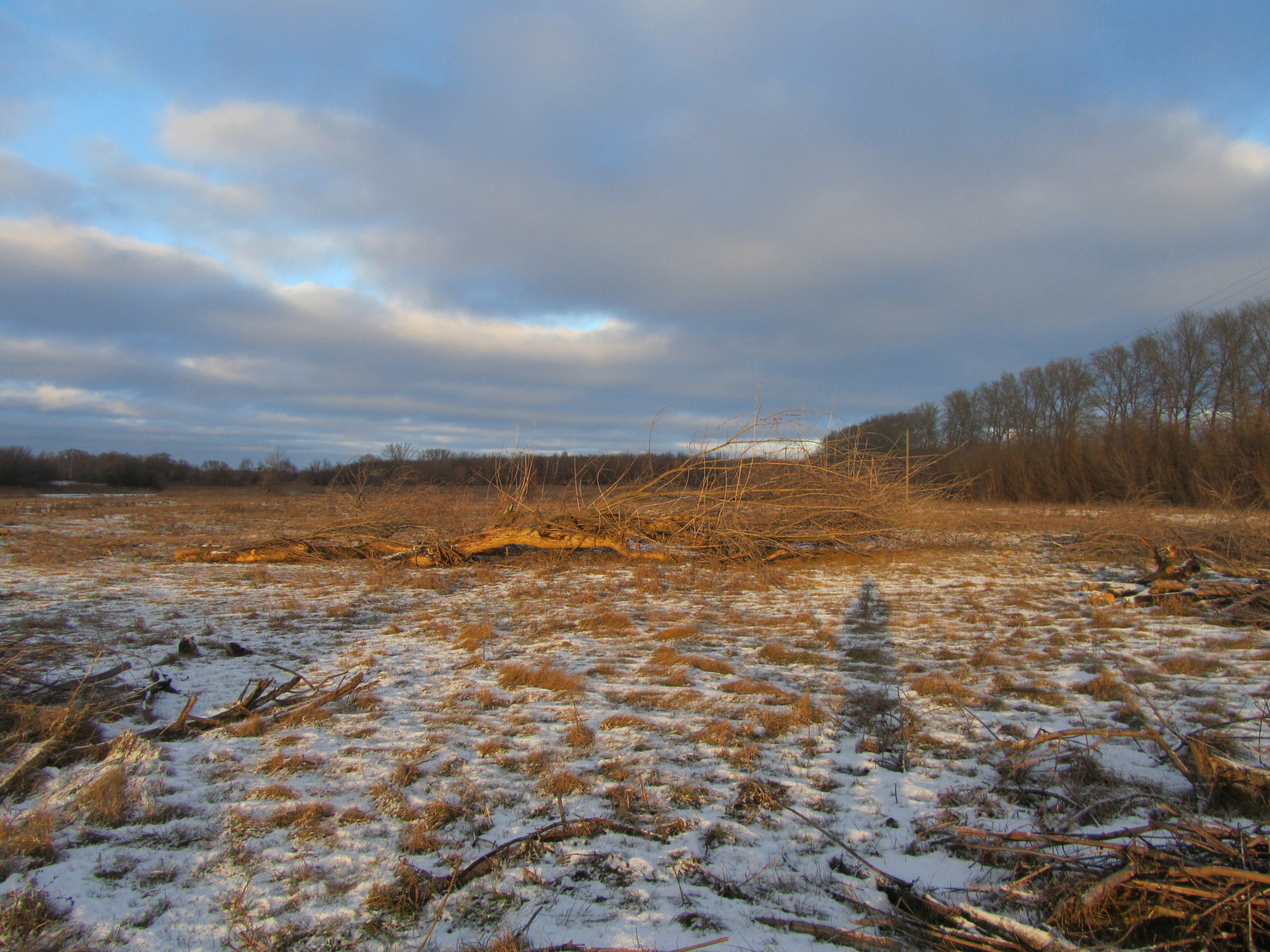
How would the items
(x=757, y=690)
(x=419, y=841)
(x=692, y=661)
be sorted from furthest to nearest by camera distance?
(x=692, y=661), (x=757, y=690), (x=419, y=841)

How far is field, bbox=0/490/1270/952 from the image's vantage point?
188 centimetres

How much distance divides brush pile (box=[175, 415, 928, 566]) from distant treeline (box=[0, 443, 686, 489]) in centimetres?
29

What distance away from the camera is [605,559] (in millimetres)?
9969

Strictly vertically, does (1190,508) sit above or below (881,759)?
above

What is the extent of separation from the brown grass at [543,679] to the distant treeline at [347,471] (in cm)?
514

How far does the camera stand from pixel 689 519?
9078mm

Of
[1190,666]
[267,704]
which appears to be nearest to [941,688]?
[1190,666]

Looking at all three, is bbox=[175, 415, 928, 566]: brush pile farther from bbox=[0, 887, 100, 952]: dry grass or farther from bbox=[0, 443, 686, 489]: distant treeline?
bbox=[0, 887, 100, 952]: dry grass

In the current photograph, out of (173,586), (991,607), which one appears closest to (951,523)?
(991,607)

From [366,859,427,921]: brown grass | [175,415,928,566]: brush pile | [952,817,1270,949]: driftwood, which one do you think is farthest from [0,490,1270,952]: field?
[175,415,928,566]: brush pile

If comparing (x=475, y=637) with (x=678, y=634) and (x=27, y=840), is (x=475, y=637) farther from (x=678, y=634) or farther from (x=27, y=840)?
(x=27, y=840)

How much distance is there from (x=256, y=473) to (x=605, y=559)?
30.2 m

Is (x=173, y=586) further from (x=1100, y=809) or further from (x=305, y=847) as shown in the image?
(x=1100, y=809)

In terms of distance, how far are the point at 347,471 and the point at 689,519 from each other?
987 cm
